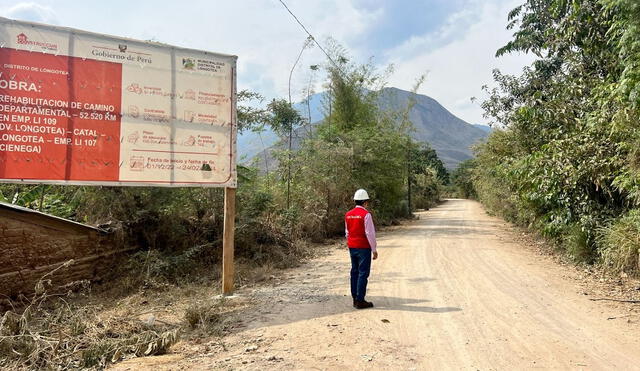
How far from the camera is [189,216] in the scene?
29.1ft

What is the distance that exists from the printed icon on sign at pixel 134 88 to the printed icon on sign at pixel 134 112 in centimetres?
23

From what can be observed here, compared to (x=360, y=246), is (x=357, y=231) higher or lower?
higher

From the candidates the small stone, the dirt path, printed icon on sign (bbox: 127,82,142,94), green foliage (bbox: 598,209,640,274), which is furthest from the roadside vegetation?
printed icon on sign (bbox: 127,82,142,94)

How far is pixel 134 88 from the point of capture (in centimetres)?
575

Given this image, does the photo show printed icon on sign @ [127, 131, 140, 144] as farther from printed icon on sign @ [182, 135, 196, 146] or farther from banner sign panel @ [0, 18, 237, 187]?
printed icon on sign @ [182, 135, 196, 146]

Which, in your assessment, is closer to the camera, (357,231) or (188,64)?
(357,231)

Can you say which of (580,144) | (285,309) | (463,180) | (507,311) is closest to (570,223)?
(580,144)

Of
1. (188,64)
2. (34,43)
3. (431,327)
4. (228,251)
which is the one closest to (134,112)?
(188,64)

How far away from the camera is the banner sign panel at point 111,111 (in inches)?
200

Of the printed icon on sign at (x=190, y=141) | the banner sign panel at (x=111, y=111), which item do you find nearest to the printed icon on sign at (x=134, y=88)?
the banner sign panel at (x=111, y=111)

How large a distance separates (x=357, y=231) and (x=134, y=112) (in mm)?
3589

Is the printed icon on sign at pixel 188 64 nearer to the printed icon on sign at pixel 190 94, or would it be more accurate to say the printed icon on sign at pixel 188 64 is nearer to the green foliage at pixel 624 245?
the printed icon on sign at pixel 190 94

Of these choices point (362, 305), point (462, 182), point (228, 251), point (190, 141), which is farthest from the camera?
point (462, 182)

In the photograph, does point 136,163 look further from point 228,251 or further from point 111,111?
point 228,251
